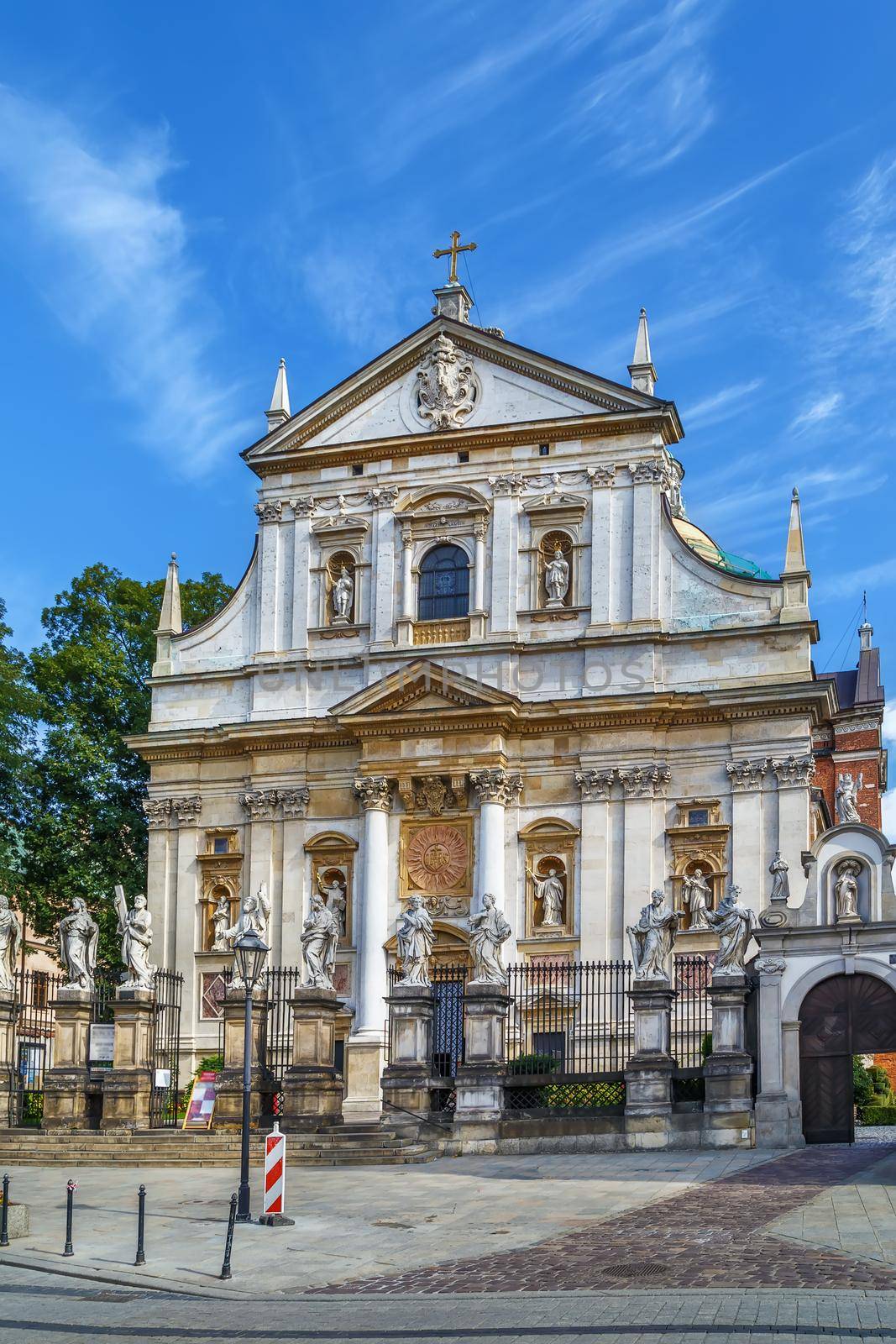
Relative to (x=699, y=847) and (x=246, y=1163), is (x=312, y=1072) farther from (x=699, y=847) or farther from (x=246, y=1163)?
(x=699, y=847)

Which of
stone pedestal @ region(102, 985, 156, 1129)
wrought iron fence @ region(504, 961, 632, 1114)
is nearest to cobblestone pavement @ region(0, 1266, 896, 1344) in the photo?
wrought iron fence @ region(504, 961, 632, 1114)

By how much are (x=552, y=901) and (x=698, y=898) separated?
3.43 m

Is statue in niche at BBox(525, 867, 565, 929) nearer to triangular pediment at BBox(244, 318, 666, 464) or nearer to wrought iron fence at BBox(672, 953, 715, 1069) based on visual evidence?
wrought iron fence at BBox(672, 953, 715, 1069)

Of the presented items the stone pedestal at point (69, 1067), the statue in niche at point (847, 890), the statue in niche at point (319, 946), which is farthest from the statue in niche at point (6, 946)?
the statue in niche at point (847, 890)

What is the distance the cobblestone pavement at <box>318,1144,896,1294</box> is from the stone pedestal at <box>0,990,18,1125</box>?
16.2 meters

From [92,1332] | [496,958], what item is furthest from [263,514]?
[92,1332]

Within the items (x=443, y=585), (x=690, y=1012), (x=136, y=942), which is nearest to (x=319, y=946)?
(x=136, y=942)

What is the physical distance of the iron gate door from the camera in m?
27.2

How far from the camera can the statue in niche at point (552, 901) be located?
130 feet

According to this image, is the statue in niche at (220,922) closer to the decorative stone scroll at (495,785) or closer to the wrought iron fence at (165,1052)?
the wrought iron fence at (165,1052)

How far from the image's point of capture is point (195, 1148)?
2905cm

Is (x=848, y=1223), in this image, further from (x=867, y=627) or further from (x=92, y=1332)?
(x=867, y=627)

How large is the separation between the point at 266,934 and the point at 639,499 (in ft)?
44.5

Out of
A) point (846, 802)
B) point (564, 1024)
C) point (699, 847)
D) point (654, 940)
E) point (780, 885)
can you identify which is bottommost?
point (564, 1024)
